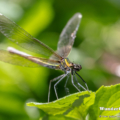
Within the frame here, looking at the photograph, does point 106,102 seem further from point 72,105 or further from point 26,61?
point 26,61

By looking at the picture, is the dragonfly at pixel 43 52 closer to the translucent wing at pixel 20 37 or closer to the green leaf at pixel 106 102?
the translucent wing at pixel 20 37

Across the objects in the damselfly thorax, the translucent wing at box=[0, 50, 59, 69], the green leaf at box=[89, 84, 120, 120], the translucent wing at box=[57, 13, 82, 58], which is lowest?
the green leaf at box=[89, 84, 120, 120]

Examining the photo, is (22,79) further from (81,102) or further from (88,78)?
(81,102)

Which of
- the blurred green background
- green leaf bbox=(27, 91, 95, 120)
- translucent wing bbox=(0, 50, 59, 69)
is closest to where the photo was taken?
green leaf bbox=(27, 91, 95, 120)

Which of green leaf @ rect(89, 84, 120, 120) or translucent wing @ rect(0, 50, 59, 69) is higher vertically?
translucent wing @ rect(0, 50, 59, 69)

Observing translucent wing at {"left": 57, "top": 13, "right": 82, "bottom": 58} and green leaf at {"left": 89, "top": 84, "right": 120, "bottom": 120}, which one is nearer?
green leaf at {"left": 89, "top": 84, "right": 120, "bottom": 120}

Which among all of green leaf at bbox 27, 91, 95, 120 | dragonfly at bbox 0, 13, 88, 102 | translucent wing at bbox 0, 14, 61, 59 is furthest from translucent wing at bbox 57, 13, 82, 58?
green leaf at bbox 27, 91, 95, 120

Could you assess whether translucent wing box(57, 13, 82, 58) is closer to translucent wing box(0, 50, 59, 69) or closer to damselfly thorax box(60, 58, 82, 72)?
damselfly thorax box(60, 58, 82, 72)
